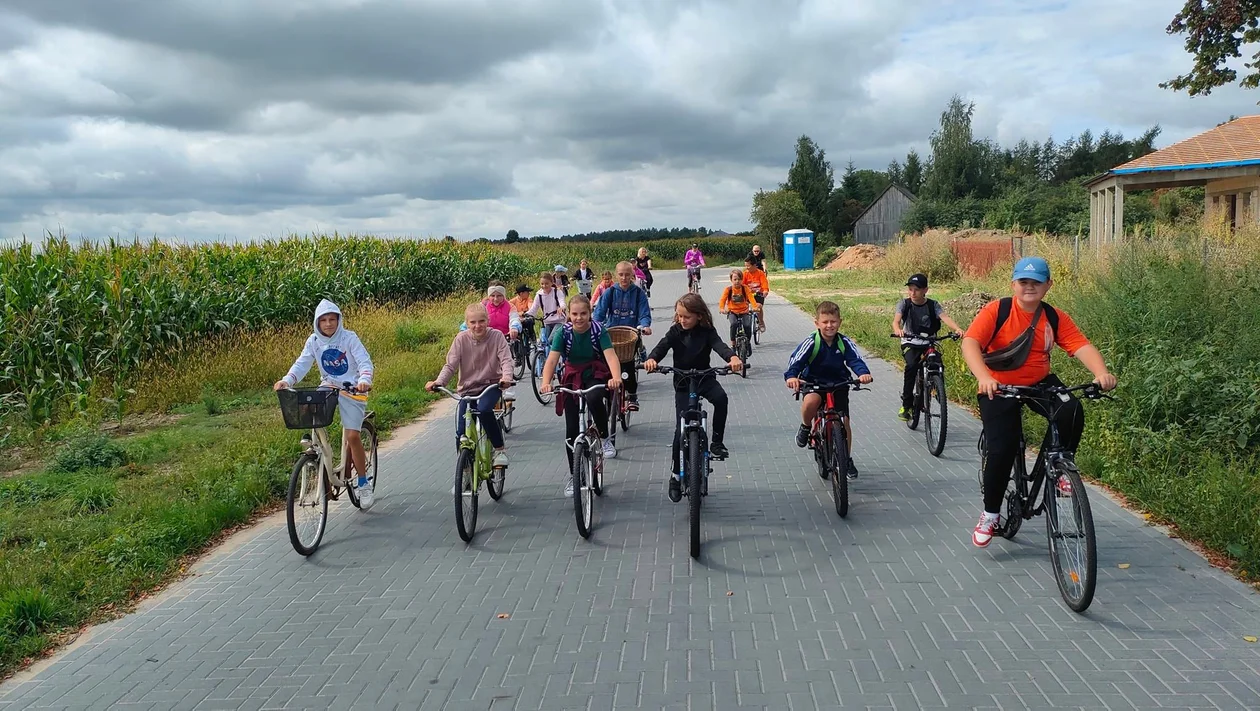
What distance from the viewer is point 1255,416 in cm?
726

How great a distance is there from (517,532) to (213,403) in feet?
24.6

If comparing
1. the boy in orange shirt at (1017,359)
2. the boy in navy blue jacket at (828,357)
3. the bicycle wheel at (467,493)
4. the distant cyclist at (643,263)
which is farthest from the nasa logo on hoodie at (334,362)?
the distant cyclist at (643,263)

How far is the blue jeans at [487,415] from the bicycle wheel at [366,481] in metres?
0.89

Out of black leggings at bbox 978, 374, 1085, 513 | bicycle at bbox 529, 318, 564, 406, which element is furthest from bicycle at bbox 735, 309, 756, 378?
black leggings at bbox 978, 374, 1085, 513

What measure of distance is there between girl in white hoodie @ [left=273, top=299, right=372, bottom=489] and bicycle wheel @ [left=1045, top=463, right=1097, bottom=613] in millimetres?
4674

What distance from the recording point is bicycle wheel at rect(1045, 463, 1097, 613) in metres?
4.66

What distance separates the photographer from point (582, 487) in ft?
20.8

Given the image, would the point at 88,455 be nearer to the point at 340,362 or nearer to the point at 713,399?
the point at 340,362

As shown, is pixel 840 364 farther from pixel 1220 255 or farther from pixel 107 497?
pixel 1220 255

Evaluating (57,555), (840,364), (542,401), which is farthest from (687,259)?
(57,555)

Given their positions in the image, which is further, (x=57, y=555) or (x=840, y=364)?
(x=840, y=364)

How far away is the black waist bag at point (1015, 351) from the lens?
5273 mm

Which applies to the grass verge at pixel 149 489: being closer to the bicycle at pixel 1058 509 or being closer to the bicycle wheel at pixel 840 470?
the bicycle wheel at pixel 840 470

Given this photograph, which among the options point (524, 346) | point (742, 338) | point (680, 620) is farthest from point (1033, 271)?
point (524, 346)
